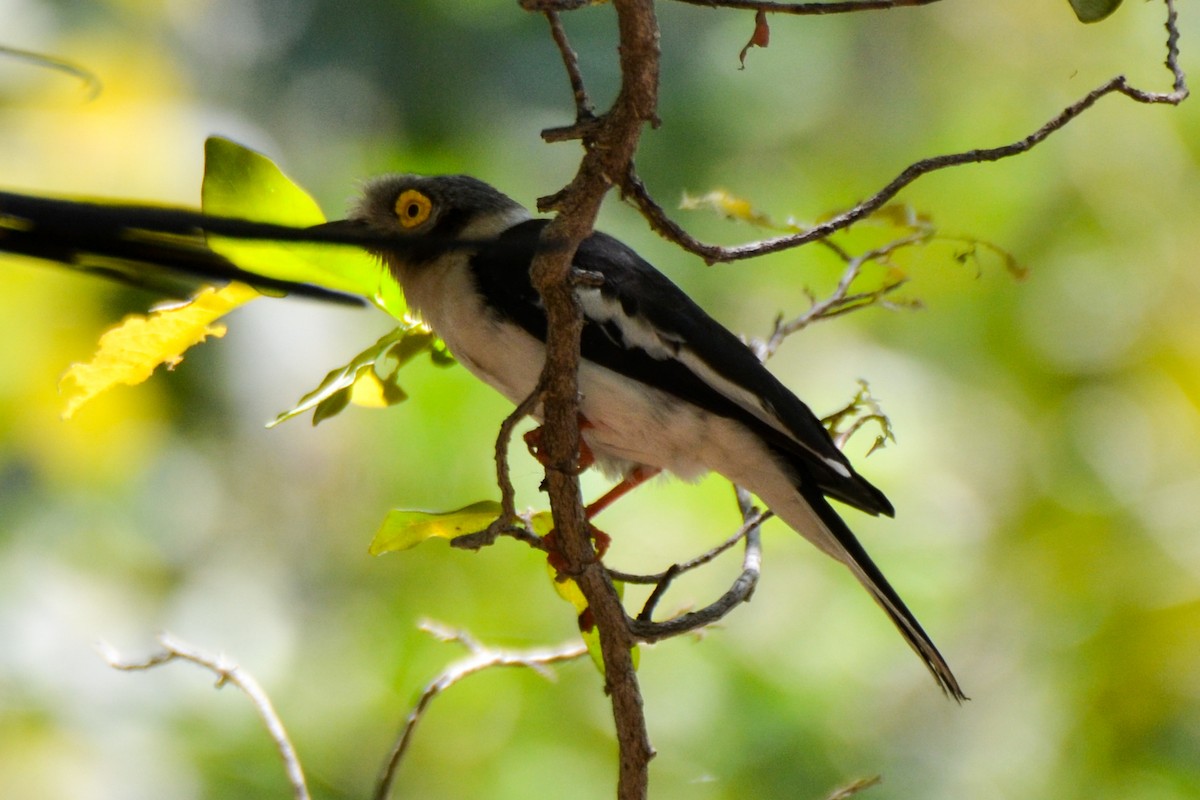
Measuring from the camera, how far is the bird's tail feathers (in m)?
2.17

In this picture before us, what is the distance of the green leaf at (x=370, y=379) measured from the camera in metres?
2.07

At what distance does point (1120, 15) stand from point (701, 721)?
4.84m

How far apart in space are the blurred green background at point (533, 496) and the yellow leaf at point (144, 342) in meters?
2.55

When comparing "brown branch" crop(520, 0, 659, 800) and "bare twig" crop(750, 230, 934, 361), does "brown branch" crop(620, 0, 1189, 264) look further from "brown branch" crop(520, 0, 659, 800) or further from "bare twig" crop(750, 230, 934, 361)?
"bare twig" crop(750, 230, 934, 361)

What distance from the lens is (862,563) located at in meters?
2.26

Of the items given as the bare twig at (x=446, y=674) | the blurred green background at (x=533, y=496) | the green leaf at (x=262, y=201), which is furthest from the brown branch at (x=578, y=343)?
the blurred green background at (x=533, y=496)

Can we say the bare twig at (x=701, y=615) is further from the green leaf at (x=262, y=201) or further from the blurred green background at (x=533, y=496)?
the blurred green background at (x=533, y=496)

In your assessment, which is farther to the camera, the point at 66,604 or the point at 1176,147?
the point at 1176,147

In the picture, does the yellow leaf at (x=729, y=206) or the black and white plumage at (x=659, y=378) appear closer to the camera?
the black and white plumage at (x=659, y=378)

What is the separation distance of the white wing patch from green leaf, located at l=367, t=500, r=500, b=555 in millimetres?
466

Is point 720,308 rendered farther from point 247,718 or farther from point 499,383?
point 499,383

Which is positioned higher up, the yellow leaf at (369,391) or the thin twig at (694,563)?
the yellow leaf at (369,391)

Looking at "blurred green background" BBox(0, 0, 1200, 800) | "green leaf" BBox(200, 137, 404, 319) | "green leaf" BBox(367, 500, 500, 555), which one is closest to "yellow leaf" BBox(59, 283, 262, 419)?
"green leaf" BBox(200, 137, 404, 319)

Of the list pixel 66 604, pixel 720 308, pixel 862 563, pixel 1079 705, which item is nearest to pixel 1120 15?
pixel 720 308
